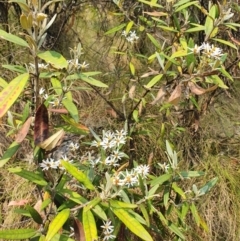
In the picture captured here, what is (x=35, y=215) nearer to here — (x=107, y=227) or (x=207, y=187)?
(x=107, y=227)

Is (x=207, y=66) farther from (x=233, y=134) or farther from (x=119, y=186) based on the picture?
(x=233, y=134)

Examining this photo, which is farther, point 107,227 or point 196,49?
point 196,49

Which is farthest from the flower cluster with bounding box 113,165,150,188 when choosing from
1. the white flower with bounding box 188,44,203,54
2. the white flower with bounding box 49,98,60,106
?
the white flower with bounding box 188,44,203,54

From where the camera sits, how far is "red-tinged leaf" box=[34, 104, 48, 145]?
1072 mm

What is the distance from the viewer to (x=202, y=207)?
2129mm

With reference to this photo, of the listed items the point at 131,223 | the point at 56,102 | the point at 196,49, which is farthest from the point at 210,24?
the point at 131,223

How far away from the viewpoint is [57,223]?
1130 millimetres

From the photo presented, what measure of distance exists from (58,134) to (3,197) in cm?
111

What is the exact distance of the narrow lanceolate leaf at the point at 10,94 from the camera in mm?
964

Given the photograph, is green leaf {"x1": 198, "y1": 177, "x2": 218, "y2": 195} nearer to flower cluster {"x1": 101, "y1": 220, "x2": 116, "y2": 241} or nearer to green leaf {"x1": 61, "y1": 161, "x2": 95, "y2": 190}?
flower cluster {"x1": 101, "y1": 220, "x2": 116, "y2": 241}

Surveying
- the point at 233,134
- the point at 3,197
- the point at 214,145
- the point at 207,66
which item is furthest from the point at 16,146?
the point at 233,134

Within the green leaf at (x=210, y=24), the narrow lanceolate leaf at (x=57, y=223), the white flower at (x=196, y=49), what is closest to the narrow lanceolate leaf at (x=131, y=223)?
the narrow lanceolate leaf at (x=57, y=223)

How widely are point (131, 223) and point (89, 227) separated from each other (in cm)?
12

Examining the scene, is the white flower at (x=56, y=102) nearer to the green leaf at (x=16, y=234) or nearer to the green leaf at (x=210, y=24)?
the green leaf at (x=16, y=234)
